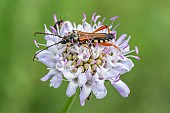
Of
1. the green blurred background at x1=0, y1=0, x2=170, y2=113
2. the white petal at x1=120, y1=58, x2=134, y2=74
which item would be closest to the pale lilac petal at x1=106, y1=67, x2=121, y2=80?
the white petal at x1=120, y1=58, x2=134, y2=74

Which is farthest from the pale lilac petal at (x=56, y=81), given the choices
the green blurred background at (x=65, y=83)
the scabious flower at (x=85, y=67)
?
the green blurred background at (x=65, y=83)

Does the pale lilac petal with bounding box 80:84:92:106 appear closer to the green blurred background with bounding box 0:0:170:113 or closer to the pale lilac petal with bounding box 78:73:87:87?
the pale lilac petal with bounding box 78:73:87:87

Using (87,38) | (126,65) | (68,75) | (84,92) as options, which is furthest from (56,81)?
(126,65)

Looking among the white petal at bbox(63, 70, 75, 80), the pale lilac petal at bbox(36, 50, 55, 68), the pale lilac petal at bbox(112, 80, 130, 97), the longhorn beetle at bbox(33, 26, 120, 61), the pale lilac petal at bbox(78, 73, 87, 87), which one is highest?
the longhorn beetle at bbox(33, 26, 120, 61)

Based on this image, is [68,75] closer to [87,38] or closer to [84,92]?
[84,92]
